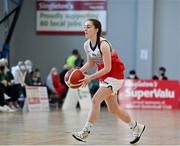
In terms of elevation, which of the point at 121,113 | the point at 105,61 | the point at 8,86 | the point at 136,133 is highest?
the point at 105,61

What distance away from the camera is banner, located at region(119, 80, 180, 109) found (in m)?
19.0

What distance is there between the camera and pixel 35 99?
17531 millimetres

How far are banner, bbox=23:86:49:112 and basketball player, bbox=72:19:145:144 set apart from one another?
9.36 metres

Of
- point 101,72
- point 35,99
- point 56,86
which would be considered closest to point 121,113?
point 101,72

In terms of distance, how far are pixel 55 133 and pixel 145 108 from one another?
9.87 meters

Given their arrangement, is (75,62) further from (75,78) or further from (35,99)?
(75,78)

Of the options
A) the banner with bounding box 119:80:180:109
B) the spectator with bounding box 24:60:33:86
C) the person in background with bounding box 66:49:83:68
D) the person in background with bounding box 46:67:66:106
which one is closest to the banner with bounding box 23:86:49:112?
the spectator with bounding box 24:60:33:86

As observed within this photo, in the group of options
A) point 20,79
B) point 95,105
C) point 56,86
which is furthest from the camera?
point 56,86

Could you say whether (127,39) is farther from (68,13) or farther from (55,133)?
(55,133)

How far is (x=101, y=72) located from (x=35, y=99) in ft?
33.4

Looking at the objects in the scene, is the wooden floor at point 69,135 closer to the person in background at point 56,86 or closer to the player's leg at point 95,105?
the player's leg at point 95,105

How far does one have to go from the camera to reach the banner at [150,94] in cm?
1902

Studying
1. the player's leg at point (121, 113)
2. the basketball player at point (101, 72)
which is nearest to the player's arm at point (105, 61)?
the basketball player at point (101, 72)

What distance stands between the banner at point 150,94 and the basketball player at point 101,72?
36.5 ft
